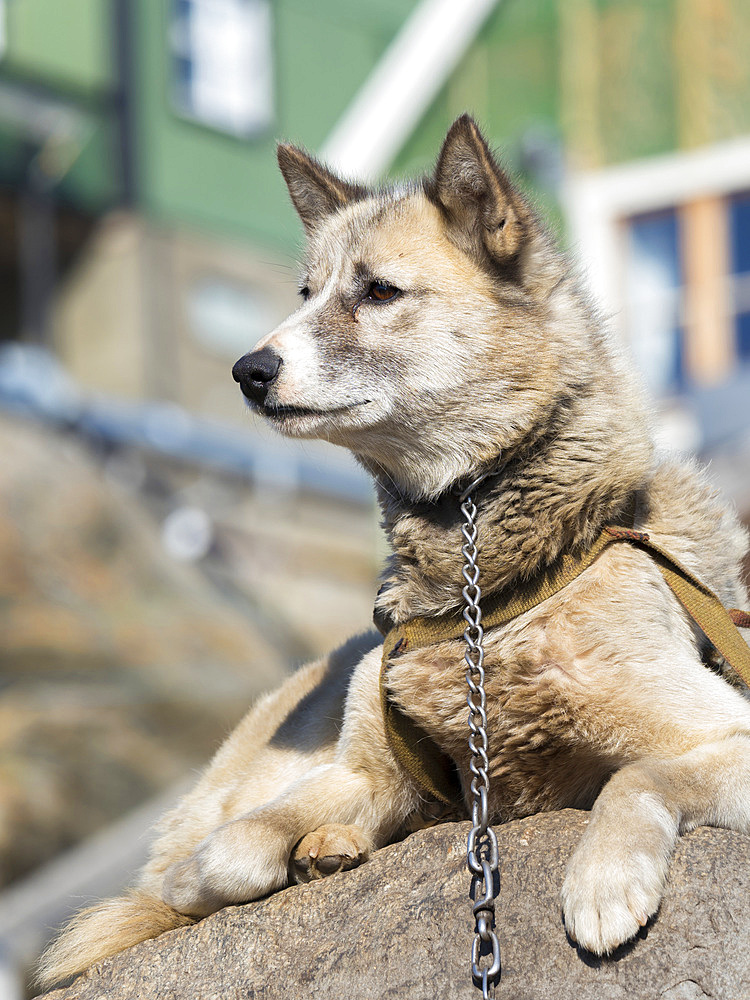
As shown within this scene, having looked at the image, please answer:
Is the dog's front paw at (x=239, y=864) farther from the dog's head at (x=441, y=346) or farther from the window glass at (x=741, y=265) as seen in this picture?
the window glass at (x=741, y=265)

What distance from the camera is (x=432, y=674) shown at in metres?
2.70

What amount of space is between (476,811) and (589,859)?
278 mm

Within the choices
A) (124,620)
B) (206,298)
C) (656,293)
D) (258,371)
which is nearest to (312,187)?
(258,371)

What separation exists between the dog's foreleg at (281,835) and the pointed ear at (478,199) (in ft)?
4.96

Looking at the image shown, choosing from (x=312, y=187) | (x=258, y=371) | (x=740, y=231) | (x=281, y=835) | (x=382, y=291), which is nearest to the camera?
(x=281, y=835)

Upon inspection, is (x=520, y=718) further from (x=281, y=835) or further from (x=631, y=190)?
(x=631, y=190)

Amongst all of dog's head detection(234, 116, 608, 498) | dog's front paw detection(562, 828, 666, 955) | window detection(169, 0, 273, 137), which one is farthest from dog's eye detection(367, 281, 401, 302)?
window detection(169, 0, 273, 137)

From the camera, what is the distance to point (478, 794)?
2.50 meters

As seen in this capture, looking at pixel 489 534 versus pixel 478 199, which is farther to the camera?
pixel 478 199

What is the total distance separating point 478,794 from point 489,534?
0.66m

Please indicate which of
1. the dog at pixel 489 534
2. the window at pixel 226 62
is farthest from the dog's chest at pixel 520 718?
the window at pixel 226 62

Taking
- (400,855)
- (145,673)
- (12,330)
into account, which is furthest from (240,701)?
(12,330)

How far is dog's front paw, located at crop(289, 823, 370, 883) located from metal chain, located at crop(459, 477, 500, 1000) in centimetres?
36

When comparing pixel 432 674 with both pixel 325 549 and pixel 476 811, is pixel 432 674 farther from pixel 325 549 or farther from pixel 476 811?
pixel 325 549
